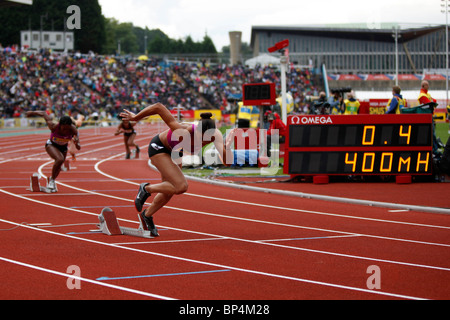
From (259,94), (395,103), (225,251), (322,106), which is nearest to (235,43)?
(259,94)

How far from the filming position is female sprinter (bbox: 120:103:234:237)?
8602 millimetres

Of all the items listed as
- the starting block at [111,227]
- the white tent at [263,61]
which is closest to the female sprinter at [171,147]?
the starting block at [111,227]

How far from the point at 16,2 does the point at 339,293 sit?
784 inches

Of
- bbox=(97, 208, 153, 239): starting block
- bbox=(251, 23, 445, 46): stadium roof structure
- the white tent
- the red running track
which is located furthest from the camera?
bbox=(251, 23, 445, 46): stadium roof structure

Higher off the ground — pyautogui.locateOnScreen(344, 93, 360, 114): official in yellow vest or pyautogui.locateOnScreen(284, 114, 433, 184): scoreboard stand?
pyautogui.locateOnScreen(344, 93, 360, 114): official in yellow vest

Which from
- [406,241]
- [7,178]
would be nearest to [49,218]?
[406,241]

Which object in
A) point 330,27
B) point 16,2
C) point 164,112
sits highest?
point 330,27

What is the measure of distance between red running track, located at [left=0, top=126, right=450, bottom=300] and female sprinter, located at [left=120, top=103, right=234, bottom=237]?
2.00ft

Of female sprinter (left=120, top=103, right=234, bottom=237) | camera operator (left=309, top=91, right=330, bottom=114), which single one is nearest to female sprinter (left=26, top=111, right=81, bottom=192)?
female sprinter (left=120, top=103, right=234, bottom=237)

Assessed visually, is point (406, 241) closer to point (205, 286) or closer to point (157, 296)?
point (205, 286)

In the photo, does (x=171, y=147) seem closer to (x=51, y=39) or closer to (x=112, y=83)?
(x=51, y=39)

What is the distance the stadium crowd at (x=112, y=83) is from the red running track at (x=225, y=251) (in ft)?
92.1

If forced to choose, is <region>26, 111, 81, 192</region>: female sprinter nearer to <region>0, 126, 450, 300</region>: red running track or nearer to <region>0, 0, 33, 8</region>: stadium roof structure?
<region>0, 126, 450, 300</region>: red running track

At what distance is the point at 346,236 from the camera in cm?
913
